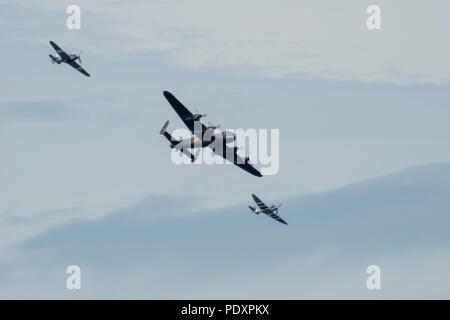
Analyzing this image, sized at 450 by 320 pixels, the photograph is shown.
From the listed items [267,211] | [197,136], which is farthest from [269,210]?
[197,136]

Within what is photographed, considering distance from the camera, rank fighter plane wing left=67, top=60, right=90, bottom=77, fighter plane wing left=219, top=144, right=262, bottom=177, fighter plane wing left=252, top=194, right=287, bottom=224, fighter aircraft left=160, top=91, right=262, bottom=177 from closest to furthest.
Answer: fighter aircraft left=160, top=91, right=262, bottom=177 → fighter plane wing left=219, top=144, right=262, bottom=177 → fighter plane wing left=252, top=194, right=287, bottom=224 → fighter plane wing left=67, top=60, right=90, bottom=77

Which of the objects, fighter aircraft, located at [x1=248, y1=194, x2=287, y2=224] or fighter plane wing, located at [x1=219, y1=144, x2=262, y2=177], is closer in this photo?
fighter plane wing, located at [x1=219, y1=144, x2=262, y2=177]

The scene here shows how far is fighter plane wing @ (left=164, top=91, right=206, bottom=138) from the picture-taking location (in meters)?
125

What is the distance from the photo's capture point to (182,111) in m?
126

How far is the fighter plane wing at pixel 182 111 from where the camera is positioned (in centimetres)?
12469

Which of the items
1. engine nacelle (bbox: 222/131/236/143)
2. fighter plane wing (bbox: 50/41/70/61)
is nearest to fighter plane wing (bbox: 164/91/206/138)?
engine nacelle (bbox: 222/131/236/143)

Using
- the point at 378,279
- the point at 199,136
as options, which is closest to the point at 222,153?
the point at 199,136

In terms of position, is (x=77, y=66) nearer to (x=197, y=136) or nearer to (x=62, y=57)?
(x=62, y=57)

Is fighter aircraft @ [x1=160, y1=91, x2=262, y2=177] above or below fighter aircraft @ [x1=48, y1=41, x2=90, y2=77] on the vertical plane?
below

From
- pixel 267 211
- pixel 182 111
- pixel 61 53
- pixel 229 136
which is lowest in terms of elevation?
pixel 267 211

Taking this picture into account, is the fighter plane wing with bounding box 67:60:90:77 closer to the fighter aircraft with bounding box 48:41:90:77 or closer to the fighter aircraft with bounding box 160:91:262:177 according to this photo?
the fighter aircraft with bounding box 48:41:90:77
